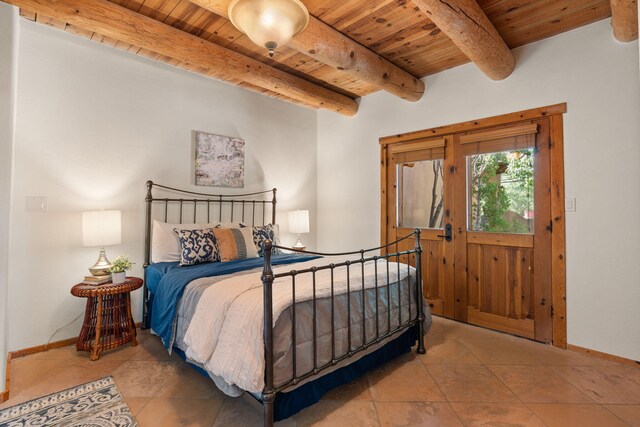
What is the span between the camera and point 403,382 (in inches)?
85.8

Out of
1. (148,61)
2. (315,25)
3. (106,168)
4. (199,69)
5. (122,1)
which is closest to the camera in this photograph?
(122,1)

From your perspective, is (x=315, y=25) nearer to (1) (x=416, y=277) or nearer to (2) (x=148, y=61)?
(2) (x=148, y=61)

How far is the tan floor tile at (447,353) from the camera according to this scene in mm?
2494

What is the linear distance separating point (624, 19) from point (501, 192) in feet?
5.00

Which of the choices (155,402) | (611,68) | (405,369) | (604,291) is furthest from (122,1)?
(604,291)

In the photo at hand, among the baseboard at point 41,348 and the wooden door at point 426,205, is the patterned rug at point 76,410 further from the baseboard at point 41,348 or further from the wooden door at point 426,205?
the wooden door at point 426,205

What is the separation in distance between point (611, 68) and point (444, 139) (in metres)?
1.40

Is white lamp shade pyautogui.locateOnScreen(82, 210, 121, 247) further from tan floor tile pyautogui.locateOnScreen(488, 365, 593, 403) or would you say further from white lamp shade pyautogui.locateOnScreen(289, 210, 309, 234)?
tan floor tile pyautogui.locateOnScreen(488, 365, 593, 403)

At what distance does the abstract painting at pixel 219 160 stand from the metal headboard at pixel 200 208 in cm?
17

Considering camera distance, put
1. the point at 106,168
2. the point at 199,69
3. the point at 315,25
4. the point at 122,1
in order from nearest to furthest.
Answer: the point at 122,1 → the point at 315,25 → the point at 106,168 → the point at 199,69

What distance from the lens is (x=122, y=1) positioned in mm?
2338

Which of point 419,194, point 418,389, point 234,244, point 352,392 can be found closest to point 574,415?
point 418,389

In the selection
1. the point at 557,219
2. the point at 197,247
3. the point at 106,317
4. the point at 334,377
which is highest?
the point at 557,219

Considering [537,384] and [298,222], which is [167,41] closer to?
[298,222]
